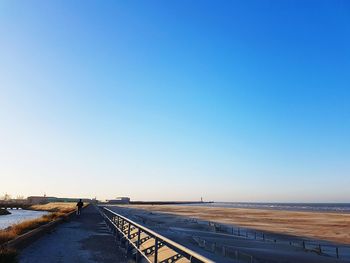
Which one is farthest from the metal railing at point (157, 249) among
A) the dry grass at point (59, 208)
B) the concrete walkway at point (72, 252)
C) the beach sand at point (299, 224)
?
the dry grass at point (59, 208)

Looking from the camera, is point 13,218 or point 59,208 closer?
point 13,218

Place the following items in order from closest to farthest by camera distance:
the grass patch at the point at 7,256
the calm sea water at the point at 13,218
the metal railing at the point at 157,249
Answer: the metal railing at the point at 157,249 < the grass patch at the point at 7,256 < the calm sea water at the point at 13,218

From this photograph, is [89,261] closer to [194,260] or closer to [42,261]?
[42,261]

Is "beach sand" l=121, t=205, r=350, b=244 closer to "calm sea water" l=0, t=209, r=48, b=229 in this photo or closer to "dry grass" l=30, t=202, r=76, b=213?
"dry grass" l=30, t=202, r=76, b=213

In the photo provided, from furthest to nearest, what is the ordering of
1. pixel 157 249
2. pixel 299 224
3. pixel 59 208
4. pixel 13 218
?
pixel 59 208 → pixel 13 218 → pixel 299 224 → pixel 157 249

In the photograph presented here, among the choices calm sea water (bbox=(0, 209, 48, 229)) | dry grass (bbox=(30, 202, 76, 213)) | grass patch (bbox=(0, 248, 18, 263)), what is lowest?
grass patch (bbox=(0, 248, 18, 263))

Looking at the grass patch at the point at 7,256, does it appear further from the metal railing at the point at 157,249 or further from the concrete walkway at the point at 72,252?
the metal railing at the point at 157,249

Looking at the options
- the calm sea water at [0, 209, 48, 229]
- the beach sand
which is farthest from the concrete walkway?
the calm sea water at [0, 209, 48, 229]

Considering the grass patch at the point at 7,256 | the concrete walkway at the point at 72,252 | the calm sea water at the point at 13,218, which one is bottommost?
the concrete walkway at the point at 72,252

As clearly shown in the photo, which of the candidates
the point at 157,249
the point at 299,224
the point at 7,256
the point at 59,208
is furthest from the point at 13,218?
the point at 157,249

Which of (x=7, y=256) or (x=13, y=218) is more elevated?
(x=13, y=218)

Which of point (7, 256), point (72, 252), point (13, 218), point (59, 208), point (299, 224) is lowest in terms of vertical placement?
point (72, 252)

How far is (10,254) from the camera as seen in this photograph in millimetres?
8781

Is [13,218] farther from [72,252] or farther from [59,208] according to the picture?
[72,252]
